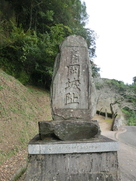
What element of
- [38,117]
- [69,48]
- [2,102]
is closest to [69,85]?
[69,48]

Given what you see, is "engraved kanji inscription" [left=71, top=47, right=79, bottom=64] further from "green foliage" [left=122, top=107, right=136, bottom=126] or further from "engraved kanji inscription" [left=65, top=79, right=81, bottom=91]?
"green foliage" [left=122, top=107, right=136, bottom=126]

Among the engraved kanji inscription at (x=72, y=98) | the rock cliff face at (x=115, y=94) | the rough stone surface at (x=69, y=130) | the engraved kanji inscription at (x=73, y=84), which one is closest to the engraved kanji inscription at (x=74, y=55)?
the engraved kanji inscription at (x=73, y=84)

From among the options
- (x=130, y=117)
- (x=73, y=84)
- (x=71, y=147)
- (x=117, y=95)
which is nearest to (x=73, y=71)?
(x=73, y=84)

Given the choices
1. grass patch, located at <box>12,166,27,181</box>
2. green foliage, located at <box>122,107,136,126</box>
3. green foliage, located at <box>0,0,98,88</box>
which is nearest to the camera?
grass patch, located at <box>12,166,27,181</box>

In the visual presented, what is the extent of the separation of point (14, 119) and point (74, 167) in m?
4.64

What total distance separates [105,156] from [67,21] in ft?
38.8

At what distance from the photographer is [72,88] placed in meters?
3.13

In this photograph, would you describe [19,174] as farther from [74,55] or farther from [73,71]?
[74,55]

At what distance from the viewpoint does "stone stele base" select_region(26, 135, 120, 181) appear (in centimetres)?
229

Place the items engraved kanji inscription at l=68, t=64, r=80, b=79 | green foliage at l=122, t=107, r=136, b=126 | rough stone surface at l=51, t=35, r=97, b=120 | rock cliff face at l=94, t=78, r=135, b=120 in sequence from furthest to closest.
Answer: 1. green foliage at l=122, t=107, r=136, b=126
2. rock cliff face at l=94, t=78, r=135, b=120
3. engraved kanji inscription at l=68, t=64, r=80, b=79
4. rough stone surface at l=51, t=35, r=97, b=120

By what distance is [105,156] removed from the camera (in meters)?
2.41

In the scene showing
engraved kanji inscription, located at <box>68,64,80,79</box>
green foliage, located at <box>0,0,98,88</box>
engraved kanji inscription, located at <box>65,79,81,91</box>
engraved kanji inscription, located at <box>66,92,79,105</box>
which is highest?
green foliage, located at <box>0,0,98,88</box>

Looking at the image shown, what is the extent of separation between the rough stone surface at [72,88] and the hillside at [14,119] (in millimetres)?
2679

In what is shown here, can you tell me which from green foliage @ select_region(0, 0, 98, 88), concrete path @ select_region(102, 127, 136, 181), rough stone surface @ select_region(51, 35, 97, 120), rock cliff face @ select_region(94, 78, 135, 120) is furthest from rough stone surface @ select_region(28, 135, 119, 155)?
rock cliff face @ select_region(94, 78, 135, 120)
